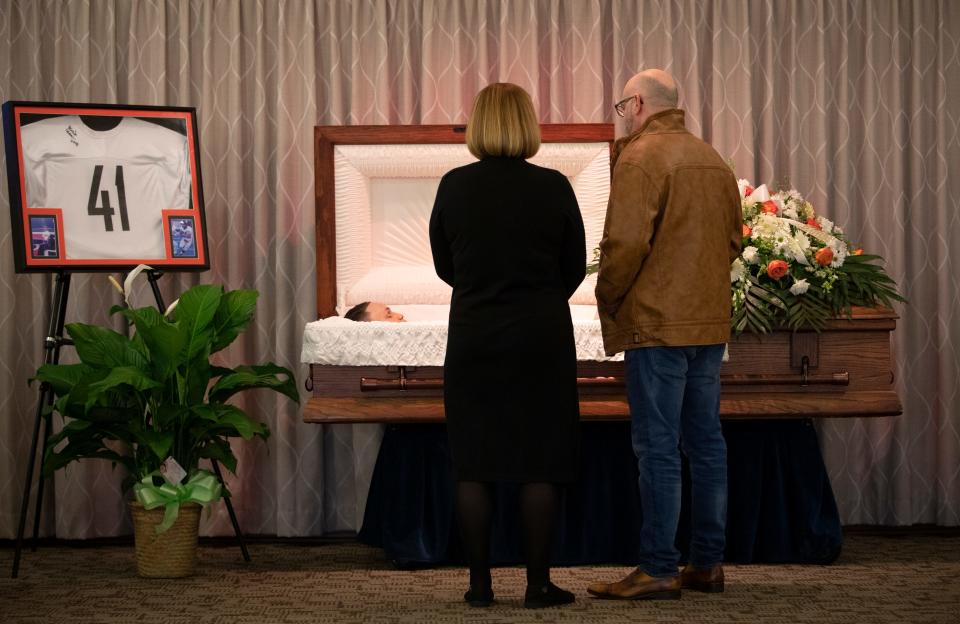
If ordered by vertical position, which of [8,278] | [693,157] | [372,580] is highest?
[693,157]

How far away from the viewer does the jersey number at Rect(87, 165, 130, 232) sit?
4.14m

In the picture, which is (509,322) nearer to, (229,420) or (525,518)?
(525,518)

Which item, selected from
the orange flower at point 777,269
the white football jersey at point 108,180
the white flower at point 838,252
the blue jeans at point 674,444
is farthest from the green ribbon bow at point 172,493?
the white flower at point 838,252

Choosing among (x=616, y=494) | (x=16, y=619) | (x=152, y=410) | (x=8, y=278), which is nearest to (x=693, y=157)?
(x=616, y=494)

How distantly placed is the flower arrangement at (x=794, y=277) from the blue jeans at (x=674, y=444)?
542 millimetres

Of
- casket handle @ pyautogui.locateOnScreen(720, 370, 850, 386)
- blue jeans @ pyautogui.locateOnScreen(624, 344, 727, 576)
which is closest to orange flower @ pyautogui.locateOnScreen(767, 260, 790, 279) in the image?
casket handle @ pyautogui.locateOnScreen(720, 370, 850, 386)

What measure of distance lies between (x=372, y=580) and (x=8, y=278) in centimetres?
206

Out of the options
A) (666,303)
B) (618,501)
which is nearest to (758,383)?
(618,501)

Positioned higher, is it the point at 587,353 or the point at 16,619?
the point at 587,353

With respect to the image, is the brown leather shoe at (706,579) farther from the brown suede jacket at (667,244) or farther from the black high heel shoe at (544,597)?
the brown suede jacket at (667,244)

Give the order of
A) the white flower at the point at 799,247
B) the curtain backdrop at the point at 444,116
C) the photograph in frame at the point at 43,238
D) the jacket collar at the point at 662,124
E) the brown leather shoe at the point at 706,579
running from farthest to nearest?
the curtain backdrop at the point at 444,116 < the photograph in frame at the point at 43,238 < the white flower at the point at 799,247 < the brown leather shoe at the point at 706,579 < the jacket collar at the point at 662,124

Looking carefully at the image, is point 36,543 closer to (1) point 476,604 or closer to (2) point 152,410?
(2) point 152,410

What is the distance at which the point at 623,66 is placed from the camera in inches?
183

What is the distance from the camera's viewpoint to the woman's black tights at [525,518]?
302 centimetres
